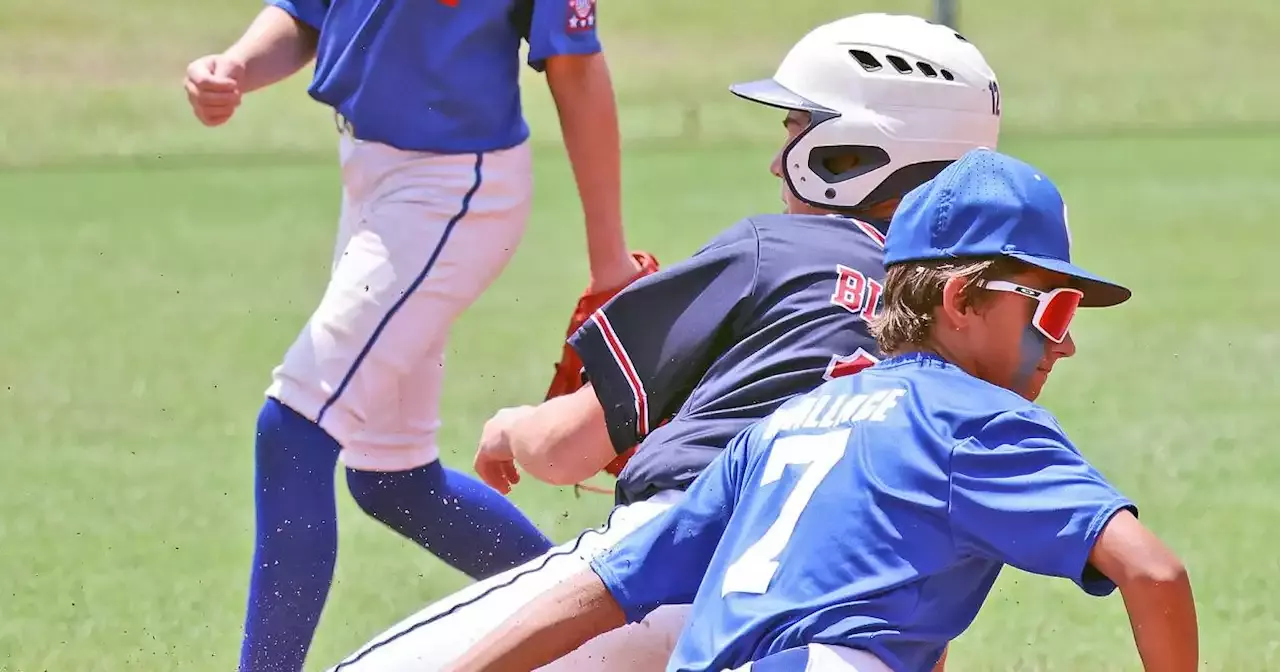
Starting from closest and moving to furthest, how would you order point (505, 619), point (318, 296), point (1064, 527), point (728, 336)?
point (1064, 527), point (505, 619), point (728, 336), point (318, 296)

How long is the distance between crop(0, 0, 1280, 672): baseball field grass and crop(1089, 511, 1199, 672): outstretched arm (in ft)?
7.86

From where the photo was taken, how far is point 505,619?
3.02 meters

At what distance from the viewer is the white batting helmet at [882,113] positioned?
11.1ft

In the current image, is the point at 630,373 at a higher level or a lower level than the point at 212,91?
lower

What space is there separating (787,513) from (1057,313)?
1.50 feet

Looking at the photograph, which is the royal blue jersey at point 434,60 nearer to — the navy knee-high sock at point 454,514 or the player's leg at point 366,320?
the player's leg at point 366,320

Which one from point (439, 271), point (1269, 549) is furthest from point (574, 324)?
point (1269, 549)

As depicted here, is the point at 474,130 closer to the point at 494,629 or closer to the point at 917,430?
the point at 494,629

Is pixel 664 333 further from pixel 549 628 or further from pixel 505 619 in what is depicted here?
pixel 549 628

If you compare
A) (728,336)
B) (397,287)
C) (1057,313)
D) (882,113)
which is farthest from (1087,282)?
(397,287)

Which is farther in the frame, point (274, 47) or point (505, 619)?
point (274, 47)

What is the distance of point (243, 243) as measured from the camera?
12273mm

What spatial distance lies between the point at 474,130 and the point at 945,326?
1939 mm

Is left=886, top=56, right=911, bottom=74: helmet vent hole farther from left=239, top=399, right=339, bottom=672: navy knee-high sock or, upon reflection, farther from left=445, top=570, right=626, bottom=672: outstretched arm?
left=239, top=399, right=339, bottom=672: navy knee-high sock
